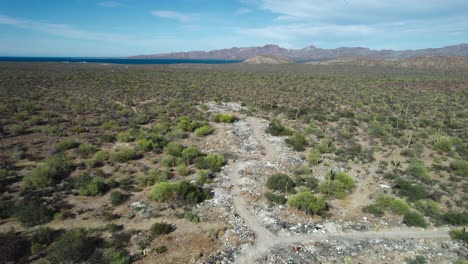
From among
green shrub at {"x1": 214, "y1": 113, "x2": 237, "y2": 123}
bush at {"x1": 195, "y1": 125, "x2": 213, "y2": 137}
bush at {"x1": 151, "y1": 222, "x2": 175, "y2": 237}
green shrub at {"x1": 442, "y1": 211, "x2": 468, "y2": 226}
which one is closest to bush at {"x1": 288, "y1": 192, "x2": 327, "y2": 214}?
green shrub at {"x1": 442, "y1": 211, "x2": 468, "y2": 226}

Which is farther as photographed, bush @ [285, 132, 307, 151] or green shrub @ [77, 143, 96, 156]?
bush @ [285, 132, 307, 151]

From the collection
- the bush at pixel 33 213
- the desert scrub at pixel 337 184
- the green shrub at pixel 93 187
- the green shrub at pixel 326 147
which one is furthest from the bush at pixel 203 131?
the bush at pixel 33 213

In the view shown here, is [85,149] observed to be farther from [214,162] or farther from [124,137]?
[214,162]

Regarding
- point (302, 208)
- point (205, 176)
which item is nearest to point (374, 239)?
point (302, 208)

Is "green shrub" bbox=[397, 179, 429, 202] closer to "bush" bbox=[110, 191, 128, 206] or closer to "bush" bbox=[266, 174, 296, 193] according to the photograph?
"bush" bbox=[266, 174, 296, 193]

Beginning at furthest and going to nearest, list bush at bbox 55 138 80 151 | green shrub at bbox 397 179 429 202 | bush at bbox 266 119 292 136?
bush at bbox 266 119 292 136, bush at bbox 55 138 80 151, green shrub at bbox 397 179 429 202

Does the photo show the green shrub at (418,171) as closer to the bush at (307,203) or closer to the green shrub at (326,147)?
the green shrub at (326,147)
